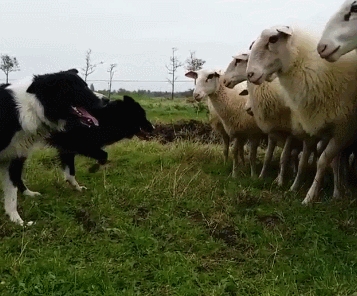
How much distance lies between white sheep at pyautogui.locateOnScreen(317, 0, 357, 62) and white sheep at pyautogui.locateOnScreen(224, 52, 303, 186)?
1870 mm

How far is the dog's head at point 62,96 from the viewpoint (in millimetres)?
5688

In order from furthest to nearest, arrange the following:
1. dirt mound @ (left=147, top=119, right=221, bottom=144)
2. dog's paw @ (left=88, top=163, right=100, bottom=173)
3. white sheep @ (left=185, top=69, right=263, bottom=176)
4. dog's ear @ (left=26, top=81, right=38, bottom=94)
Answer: dirt mound @ (left=147, top=119, right=221, bottom=144)
white sheep @ (left=185, top=69, right=263, bottom=176)
dog's paw @ (left=88, top=163, right=100, bottom=173)
dog's ear @ (left=26, top=81, right=38, bottom=94)

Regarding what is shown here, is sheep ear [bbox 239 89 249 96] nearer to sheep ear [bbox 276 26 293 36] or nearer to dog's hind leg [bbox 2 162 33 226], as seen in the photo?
sheep ear [bbox 276 26 293 36]

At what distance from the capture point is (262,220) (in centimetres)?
599

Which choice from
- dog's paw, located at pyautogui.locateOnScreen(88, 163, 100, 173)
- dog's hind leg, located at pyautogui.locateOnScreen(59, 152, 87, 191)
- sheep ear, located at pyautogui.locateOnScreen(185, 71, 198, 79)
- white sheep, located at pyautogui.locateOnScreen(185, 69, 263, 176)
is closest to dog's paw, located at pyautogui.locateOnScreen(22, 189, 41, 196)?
dog's hind leg, located at pyautogui.locateOnScreen(59, 152, 87, 191)

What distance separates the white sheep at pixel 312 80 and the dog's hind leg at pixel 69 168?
2.72 metres

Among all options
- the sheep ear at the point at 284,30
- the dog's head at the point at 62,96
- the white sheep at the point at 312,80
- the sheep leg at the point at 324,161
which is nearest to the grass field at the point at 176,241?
the sheep leg at the point at 324,161

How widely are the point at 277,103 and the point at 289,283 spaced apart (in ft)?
13.5

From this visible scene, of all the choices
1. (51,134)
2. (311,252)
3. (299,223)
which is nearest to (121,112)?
(51,134)

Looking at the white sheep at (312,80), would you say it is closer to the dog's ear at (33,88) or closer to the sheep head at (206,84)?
the sheep head at (206,84)

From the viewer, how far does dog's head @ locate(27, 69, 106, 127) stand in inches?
224

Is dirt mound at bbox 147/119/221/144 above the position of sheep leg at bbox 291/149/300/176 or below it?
below

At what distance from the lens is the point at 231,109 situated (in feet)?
30.4

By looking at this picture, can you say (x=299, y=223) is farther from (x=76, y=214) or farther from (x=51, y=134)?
(x=51, y=134)
